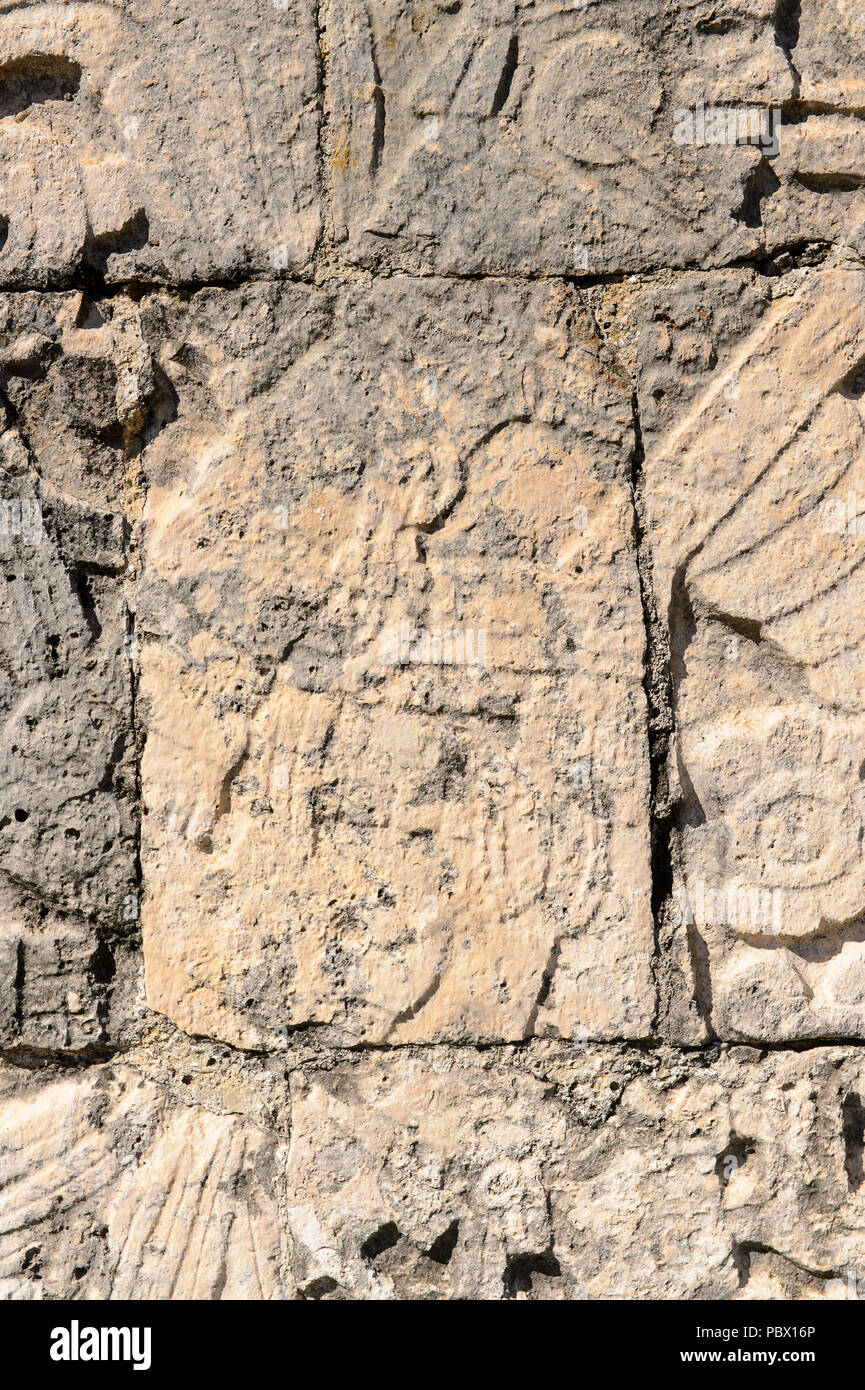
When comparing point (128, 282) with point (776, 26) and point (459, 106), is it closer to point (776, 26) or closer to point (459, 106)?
point (459, 106)

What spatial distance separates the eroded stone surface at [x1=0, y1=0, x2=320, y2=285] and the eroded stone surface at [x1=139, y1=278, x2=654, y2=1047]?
120 mm

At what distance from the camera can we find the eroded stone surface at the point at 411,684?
1.50 m

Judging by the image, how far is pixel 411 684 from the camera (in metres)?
1.51

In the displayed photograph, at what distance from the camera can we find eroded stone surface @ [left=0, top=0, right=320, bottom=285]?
153cm

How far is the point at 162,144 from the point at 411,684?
3.01ft

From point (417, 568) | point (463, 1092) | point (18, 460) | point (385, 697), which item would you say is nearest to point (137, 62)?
point (18, 460)

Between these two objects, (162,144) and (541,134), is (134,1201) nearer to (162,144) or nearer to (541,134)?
(162,144)

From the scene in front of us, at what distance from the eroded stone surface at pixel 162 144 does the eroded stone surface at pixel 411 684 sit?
0.40 ft

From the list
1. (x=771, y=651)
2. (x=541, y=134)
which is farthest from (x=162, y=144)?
(x=771, y=651)

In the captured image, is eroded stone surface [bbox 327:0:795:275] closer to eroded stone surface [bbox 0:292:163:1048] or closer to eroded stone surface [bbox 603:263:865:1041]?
eroded stone surface [bbox 603:263:865:1041]

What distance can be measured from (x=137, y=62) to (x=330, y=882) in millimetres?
1295

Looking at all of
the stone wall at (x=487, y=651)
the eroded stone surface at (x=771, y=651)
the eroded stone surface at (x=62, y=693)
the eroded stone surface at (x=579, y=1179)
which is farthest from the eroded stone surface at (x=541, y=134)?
the eroded stone surface at (x=579, y=1179)

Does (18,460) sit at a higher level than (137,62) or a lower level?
lower

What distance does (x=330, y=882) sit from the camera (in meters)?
1.51
